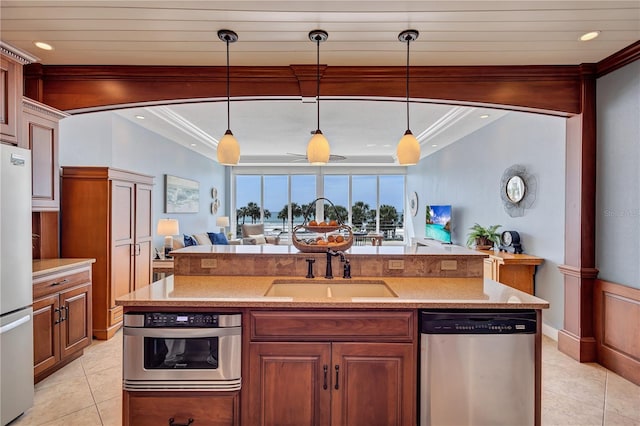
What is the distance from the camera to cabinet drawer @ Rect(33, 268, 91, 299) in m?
2.66

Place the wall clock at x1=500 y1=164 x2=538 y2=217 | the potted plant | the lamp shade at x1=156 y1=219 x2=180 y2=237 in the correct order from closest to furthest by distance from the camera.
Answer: the wall clock at x1=500 y1=164 x2=538 y2=217 < the potted plant < the lamp shade at x1=156 y1=219 x2=180 y2=237

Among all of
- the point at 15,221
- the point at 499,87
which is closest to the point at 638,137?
the point at 499,87

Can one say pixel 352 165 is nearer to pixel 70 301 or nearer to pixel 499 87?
pixel 499 87

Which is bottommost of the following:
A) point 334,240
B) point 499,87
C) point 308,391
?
point 308,391

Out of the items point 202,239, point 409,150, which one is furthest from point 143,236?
point 409,150

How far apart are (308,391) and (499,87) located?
284 cm

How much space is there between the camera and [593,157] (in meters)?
3.03

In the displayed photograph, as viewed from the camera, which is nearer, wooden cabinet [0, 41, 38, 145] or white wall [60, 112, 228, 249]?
wooden cabinet [0, 41, 38, 145]

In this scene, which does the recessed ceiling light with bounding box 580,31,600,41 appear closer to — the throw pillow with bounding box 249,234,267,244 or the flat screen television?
the flat screen television

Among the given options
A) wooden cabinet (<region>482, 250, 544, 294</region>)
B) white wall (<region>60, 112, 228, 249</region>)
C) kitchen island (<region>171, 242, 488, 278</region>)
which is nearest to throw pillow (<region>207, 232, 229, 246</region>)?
white wall (<region>60, 112, 228, 249</region>)

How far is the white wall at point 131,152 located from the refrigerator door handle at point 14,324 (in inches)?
95.2

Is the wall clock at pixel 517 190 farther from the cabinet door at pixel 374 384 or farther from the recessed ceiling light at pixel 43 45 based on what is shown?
the recessed ceiling light at pixel 43 45

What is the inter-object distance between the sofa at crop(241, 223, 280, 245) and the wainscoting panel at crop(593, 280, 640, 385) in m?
7.13

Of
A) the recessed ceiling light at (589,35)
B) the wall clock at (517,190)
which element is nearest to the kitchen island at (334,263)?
the recessed ceiling light at (589,35)
